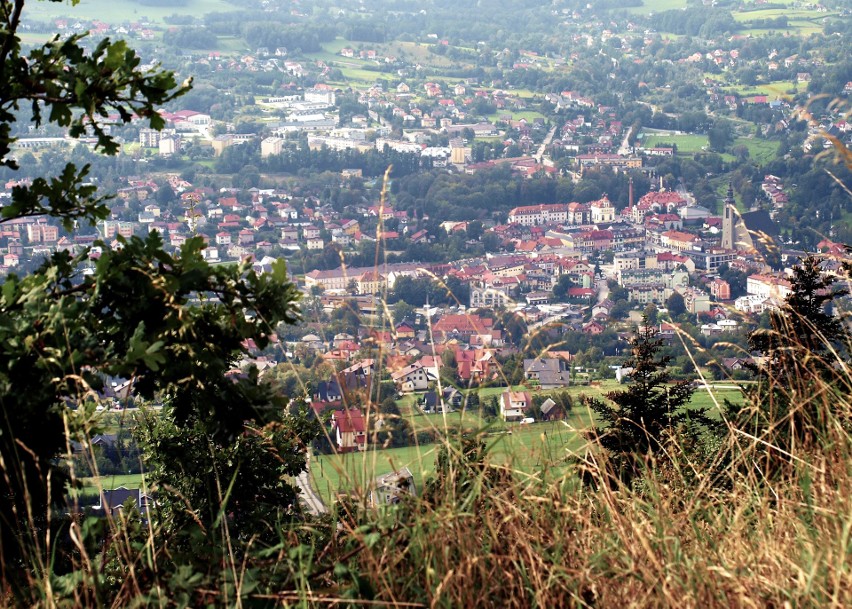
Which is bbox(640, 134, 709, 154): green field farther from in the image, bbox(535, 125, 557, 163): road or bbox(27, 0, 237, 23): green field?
bbox(27, 0, 237, 23): green field

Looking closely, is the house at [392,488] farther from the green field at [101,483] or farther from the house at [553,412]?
the house at [553,412]

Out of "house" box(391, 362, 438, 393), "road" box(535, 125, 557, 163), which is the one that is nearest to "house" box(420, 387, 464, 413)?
"house" box(391, 362, 438, 393)

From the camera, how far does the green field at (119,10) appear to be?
59906 mm

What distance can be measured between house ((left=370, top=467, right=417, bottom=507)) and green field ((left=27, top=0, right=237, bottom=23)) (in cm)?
6018

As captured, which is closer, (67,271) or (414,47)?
(67,271)

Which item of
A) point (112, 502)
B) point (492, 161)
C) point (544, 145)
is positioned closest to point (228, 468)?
point (112, 502)

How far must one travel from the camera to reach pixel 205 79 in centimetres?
5328

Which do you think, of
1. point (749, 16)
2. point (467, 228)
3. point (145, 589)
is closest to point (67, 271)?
point (145, 589)

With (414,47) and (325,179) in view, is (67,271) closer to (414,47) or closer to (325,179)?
(325,179)

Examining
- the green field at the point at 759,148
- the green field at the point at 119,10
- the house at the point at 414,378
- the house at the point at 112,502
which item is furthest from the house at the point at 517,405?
the green field at the point at 119,10

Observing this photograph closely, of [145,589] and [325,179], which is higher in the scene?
[145,589]

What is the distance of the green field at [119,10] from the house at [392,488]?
6018cm

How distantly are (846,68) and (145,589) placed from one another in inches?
1878

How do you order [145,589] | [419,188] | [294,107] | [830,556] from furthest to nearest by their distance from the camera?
1. [294,107]
2. [419,188]
3. [145,589]
4. [830,556]
